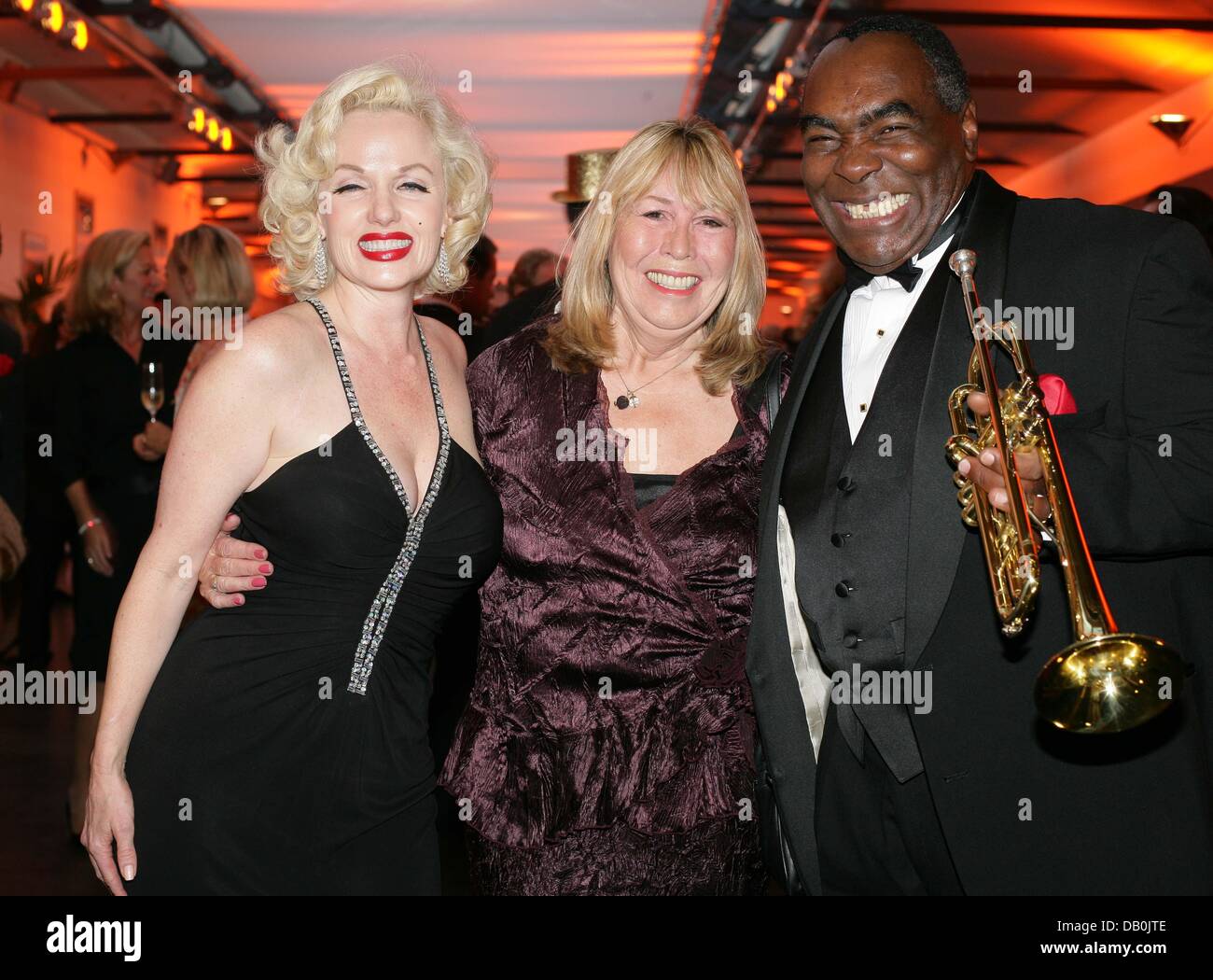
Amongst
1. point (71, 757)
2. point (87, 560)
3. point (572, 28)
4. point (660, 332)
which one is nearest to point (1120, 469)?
point (660, 332)

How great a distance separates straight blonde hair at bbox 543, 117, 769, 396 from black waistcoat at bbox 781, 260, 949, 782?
1.67 feet

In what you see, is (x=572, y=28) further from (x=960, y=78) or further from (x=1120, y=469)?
(x=1120, y=469)

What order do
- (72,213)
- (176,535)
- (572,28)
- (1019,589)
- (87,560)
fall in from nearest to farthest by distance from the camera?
(1019,589) → (176,535) → (87,560) → (572,28) → (72,213)

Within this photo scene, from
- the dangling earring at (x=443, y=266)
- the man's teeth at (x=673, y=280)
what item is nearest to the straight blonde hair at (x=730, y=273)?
the man's teeth at (x=673, y=280)

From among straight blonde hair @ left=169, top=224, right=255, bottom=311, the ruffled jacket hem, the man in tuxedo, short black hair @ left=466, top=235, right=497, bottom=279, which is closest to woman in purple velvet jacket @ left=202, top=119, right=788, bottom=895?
the ruffled jacket hem

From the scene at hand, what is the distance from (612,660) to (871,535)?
622 millimetres

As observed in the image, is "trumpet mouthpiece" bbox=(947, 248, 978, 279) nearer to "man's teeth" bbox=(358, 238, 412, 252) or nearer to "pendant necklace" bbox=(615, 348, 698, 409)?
"pendant necklace" bbox=(615, 348, 698, 409)

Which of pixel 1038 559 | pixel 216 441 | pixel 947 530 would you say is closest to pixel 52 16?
pixel 216 441

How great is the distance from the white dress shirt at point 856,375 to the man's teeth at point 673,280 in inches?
15.2

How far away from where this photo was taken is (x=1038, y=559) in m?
1.79

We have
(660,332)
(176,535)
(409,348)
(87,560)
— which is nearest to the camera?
(176,535)

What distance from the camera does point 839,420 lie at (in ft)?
7.78

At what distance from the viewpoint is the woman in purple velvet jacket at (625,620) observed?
247 cm

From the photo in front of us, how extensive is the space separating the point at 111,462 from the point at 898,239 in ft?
11.3
